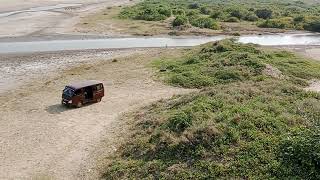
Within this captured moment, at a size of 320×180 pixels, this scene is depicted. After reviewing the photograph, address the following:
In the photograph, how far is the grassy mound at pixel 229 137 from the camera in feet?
Answer: 61.2

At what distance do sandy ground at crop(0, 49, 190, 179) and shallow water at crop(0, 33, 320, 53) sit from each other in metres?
14.6

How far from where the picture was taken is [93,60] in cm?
4991

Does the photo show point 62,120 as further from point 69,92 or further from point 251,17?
point 251,17

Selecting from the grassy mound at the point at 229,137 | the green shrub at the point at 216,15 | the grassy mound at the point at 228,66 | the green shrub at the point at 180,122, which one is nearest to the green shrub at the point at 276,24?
the green shrub at the point at 216,15

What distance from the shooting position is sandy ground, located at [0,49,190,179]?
22.4m

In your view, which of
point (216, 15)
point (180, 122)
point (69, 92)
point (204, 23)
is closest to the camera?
point (180, 122)

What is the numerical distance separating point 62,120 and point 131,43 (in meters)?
35.7

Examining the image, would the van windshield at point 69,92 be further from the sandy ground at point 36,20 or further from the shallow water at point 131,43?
the sandy ground at point 36,20

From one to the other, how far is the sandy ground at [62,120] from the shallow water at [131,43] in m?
14.6

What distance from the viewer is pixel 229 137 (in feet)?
68.3

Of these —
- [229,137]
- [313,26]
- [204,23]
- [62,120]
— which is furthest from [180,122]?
[313,26]

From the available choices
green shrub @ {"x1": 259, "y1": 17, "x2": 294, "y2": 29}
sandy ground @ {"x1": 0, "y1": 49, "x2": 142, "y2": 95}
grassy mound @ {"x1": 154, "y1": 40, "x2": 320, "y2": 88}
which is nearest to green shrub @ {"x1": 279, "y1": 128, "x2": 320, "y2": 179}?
grassy mound @ {"x1": 154, "y1": 40, "x2": 320, "y2": 88}

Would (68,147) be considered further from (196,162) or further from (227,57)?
(227,57)

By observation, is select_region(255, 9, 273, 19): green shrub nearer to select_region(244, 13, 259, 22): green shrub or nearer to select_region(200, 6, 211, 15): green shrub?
select_region(244, 13, 259, 22): green shrub
